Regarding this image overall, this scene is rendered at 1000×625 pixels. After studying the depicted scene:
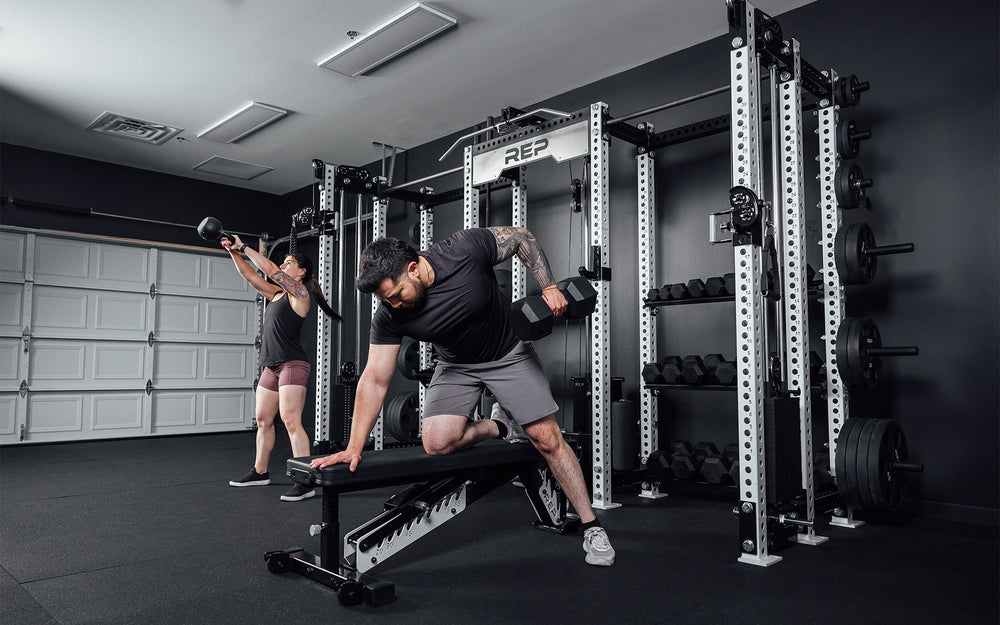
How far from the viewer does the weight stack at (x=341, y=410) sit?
4.55 m

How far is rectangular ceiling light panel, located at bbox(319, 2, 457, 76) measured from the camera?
3.88m

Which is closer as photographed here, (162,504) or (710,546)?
(710,546)

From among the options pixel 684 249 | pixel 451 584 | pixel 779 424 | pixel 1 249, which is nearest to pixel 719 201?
pixel 684 249

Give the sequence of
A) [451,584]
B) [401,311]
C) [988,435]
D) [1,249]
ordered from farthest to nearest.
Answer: [1,249] < [988,435] < [401,311] < [451,584]

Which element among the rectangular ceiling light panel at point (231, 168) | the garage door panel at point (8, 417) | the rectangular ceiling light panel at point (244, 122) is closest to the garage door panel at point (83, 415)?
the garage door panel at point (8, 417)

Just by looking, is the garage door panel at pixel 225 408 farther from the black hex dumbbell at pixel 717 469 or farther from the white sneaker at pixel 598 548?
the white sneaker at pixel 598 548

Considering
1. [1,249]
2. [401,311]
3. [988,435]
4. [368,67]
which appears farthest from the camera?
[1,249]

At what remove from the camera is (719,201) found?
13.3 feet

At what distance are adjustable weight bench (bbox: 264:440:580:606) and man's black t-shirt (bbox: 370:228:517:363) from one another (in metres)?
0.39

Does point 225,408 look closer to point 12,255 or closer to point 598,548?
point 12,255

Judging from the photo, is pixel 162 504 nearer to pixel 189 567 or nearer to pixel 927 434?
pixel 189 567

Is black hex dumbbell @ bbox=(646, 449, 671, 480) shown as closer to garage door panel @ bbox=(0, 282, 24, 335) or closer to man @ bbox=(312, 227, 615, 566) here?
man @ bbox=(312, 227, 615, 566)

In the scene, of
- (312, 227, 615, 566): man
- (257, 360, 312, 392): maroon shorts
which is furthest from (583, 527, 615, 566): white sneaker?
(257, 360, 312, 392): maroon shorts

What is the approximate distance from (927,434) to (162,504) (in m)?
3.79
